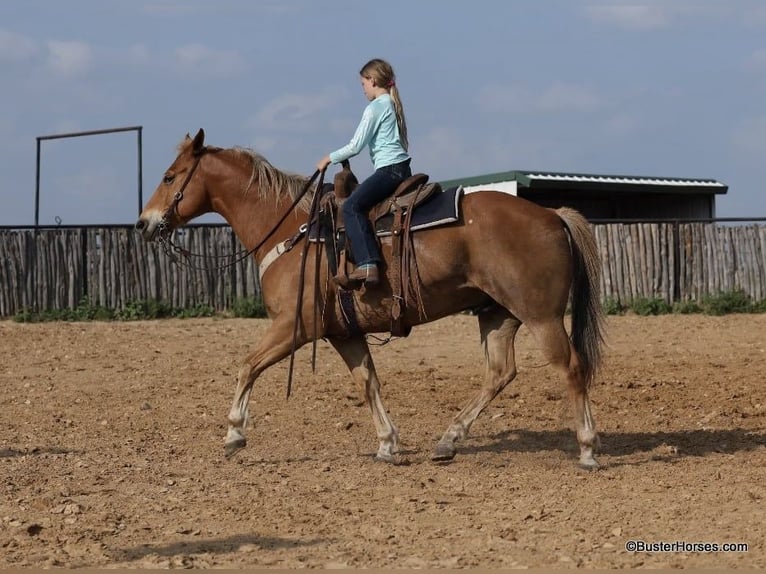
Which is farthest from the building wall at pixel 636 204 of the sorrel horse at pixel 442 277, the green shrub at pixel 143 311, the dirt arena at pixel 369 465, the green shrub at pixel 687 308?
the sorrel horse at pixel 442 277

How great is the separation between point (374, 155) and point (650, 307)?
1182 centimetres

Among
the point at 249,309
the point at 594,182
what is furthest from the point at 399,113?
the point at 594,182

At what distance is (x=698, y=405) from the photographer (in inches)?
399

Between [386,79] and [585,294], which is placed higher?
[386,79]

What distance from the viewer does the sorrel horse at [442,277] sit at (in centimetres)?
762

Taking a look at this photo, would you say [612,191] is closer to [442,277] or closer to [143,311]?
[143,311]

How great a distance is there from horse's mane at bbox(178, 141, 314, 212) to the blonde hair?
41.5 inches

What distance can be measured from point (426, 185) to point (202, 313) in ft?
37.6

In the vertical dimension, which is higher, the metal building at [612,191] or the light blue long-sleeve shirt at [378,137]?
the metal building at [612,191]

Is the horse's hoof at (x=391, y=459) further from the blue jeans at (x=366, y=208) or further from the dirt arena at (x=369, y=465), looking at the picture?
the blue jeans at (x=366, y=208)

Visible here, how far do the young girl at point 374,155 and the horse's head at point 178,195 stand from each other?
1.24 m

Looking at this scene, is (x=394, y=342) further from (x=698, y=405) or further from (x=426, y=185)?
(x=426, y=185)

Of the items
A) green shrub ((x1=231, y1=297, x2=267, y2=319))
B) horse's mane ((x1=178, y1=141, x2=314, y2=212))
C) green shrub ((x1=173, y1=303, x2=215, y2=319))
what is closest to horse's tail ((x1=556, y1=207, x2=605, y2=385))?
horse's mane ((x1=178, y1=141, x2=314, y2=212))

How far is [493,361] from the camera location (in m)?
8.20
